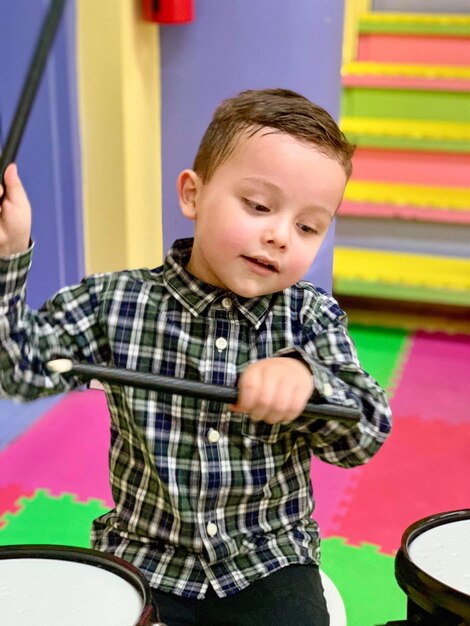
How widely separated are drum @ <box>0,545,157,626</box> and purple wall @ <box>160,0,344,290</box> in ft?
3.47

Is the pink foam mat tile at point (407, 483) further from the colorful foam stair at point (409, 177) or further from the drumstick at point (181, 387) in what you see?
the drumstick at point (181, 387)

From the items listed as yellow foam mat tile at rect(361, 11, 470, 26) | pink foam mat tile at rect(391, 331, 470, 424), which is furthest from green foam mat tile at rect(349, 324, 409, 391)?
yellow foam mat tile at rect(361, 11, 470, 26)

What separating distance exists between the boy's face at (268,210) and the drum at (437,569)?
0.26m

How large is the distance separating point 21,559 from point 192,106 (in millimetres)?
1164

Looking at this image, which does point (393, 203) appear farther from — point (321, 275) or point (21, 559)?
point (21, 559)

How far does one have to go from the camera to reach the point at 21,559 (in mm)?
713

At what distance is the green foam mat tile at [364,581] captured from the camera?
127 centimetres

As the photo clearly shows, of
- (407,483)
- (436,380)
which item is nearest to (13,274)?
(407,483)

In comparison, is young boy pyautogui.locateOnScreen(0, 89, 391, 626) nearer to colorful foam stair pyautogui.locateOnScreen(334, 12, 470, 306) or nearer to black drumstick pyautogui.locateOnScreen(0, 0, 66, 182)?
black drumstick pyautogui.locateOnScreen(0, 0, 66, 182)

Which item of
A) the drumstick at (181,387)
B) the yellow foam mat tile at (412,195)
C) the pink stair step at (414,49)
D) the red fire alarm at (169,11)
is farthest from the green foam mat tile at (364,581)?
the pink stair step at (414,49)

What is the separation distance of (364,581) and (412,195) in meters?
1.45

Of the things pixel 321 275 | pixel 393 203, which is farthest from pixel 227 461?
pixel 393 203

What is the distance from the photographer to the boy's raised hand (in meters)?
0.70

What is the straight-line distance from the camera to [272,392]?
65cm
